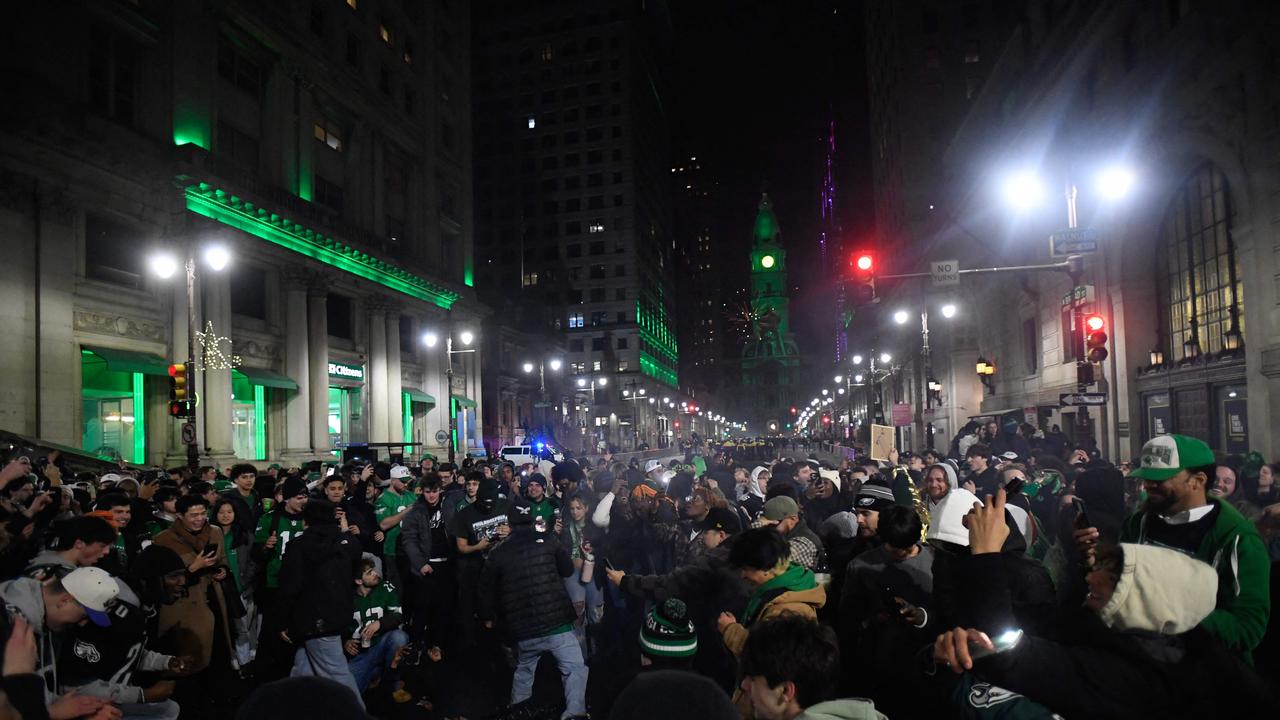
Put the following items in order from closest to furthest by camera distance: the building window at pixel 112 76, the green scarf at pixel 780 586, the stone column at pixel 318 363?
the green scarf at pixel 780 586 < the building window at pixel 112 76 < the stone column at pixel 318 363

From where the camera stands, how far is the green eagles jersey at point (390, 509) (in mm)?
10688

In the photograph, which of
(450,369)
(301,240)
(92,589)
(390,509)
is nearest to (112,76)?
(301,240)

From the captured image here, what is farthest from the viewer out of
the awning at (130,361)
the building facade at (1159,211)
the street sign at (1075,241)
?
the awning at (130,361)

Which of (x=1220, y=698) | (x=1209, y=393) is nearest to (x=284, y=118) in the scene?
(x=1209, y=393)

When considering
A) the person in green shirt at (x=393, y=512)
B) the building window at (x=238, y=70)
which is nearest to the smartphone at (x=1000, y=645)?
the person in green shirt at (x=393, y=512)

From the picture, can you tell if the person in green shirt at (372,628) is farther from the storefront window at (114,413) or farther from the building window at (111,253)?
the storefront window at (114,413)

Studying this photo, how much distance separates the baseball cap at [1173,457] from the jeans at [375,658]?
6.53 meters

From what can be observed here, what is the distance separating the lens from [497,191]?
10756cm

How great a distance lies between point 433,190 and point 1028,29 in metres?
35.5

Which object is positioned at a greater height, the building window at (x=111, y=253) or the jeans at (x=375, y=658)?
the building window at (x=111, y=253)

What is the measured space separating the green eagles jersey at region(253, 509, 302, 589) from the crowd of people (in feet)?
0.13

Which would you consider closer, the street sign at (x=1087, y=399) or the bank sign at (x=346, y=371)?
the street sign at (x=1087, y=399)


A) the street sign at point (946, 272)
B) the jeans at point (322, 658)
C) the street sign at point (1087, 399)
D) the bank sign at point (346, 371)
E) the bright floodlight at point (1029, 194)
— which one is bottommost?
the jeans at point (322, 658)

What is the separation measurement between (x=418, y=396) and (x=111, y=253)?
2210 centimetres
